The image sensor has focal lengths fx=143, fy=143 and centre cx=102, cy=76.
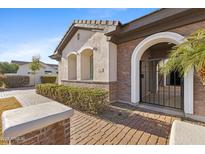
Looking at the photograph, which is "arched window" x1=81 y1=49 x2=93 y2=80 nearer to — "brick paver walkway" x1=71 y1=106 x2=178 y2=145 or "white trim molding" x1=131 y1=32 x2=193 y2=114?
"white trim molding" x1=131 y1=32 x2=193 y2=114

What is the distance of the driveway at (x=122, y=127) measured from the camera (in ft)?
13.5

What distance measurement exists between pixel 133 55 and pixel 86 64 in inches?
186

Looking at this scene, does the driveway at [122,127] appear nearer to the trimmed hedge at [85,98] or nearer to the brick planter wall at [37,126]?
the trimmed hedge at [85,98]

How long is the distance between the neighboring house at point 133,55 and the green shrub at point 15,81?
12.2 metres

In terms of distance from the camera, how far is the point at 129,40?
8.25m

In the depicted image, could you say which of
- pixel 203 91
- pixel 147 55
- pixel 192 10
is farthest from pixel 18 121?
pixel 147 55

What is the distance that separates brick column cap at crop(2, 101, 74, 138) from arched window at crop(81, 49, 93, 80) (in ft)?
27.4

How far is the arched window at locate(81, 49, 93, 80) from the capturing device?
37.0 ft

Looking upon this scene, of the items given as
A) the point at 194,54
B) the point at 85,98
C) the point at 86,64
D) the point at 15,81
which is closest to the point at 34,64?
the point at 15,81

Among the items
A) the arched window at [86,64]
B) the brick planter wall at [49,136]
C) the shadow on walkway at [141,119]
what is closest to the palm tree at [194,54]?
the shadow on walkway at [141,119]

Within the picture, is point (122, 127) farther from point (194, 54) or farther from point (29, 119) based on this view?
point (29, 119)

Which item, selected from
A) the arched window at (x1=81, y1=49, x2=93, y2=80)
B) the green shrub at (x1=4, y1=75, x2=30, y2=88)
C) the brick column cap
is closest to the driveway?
the brick column cap
